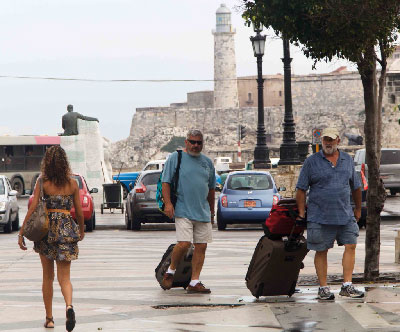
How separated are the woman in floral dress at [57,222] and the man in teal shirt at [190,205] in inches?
91.9

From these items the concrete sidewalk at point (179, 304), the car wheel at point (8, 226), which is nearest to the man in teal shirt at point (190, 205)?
the concrete sidewalk at point (179, 304)

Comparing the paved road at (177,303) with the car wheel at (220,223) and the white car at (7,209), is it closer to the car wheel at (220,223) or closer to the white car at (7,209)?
the car wheel at (220,223)

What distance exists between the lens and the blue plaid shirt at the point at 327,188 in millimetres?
10469

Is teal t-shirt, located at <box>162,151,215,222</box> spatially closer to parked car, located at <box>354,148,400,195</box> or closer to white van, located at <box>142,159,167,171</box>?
parked car, located at <box>354,148,400,195</box>

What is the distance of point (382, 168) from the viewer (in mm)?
35938

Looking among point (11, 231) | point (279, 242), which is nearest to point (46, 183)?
point (279, 242)

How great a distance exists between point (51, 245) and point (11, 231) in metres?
17.0

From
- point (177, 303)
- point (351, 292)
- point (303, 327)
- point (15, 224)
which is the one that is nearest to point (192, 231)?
point (177, 303)

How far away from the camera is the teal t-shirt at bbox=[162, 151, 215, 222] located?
11445 millimetres

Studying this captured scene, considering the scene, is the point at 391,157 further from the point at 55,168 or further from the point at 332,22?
the point at 55,168

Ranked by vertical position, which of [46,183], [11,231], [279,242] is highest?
[46,183]

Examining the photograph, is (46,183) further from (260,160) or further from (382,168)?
(260,160)

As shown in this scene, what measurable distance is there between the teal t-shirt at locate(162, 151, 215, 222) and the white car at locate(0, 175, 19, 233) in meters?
13.9

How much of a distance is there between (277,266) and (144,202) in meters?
14.6
